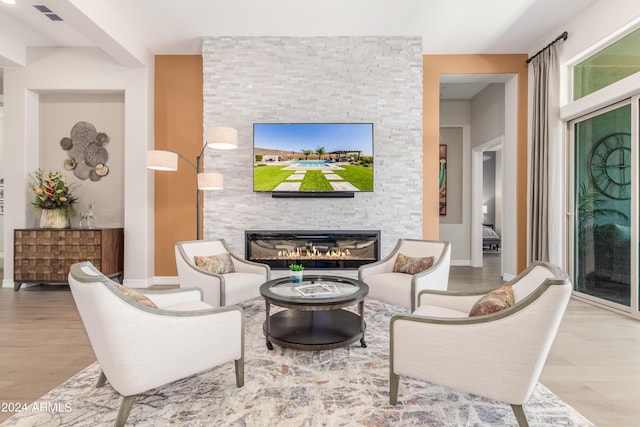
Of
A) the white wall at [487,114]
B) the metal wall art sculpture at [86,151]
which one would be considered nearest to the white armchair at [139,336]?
the metal wall art sculpture at [86,151]

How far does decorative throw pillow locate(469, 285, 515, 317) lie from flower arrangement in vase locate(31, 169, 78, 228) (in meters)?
5.04

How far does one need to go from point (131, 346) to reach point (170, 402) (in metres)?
0.52

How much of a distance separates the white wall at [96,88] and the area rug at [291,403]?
2614 millimetres

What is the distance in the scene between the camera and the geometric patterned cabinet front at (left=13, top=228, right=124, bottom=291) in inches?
165

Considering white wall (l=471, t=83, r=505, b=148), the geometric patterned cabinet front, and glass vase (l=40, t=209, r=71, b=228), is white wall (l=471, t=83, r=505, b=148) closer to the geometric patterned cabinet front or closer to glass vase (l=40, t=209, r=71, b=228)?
the geometric patterned cabinet front

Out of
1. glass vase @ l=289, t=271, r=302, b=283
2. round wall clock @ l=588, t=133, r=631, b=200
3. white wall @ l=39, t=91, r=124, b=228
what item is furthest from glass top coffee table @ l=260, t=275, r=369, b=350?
white wall @ l=39, t=91, r=124, b=228

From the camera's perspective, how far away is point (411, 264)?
3.30 meters

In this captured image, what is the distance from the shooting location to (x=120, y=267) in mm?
4523

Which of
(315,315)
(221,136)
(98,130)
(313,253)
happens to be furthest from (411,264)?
(98,130)

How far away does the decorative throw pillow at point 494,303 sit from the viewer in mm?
1640

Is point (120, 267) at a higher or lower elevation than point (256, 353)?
higher

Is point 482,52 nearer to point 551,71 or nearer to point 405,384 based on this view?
point 551,71

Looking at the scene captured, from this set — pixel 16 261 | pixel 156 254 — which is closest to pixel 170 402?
pixel 156 254

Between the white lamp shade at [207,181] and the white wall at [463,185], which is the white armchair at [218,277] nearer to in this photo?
the white lamp shade at [207,181]
